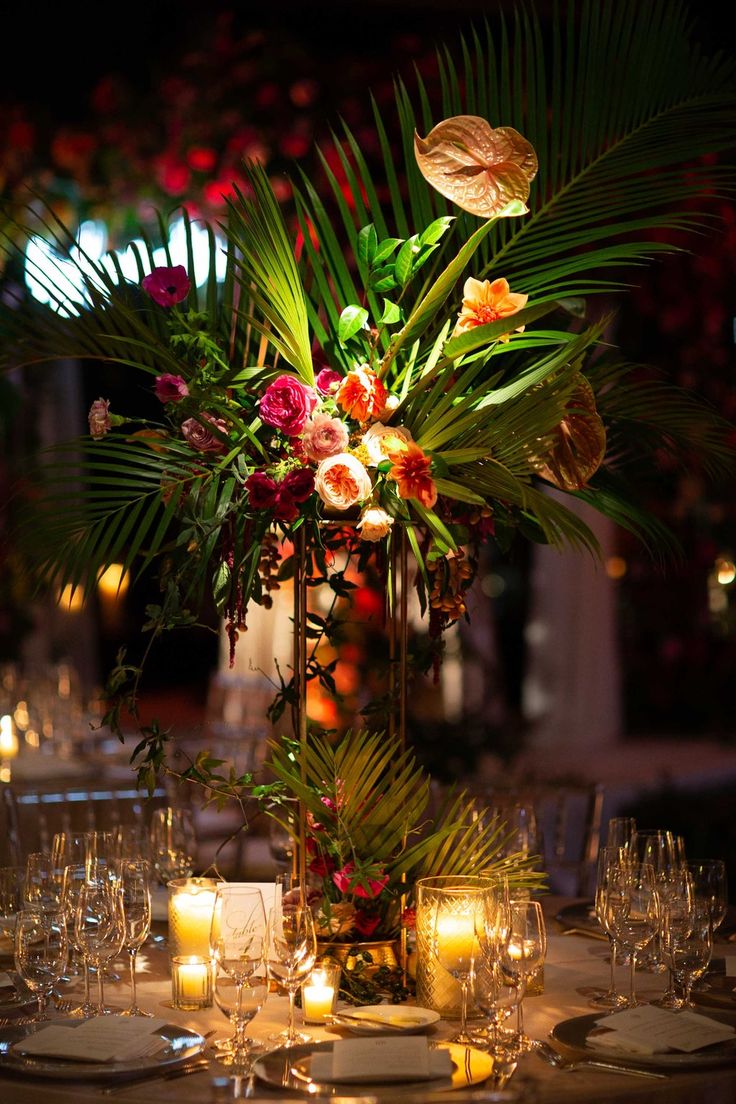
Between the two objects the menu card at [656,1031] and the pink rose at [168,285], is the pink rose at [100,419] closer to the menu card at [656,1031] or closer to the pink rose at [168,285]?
the pink rose at [168,285]

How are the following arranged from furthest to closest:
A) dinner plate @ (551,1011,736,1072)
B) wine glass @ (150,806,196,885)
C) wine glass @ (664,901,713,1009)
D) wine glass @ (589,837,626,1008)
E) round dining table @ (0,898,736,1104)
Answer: wine glass @ (150,806,196,885), wine glass @ (589,837,626,1008), wine glass @ (664,901,713,1009), dinner plate @ (551,1011,736,1072), round dining table @ (0,898,736,1104)

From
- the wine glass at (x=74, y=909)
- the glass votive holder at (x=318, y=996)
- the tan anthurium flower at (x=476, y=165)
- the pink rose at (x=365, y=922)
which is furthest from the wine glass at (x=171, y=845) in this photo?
the tan anthurium flower at (x=476, y=165)

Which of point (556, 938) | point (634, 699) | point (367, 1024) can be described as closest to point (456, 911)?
point (367, 1024)

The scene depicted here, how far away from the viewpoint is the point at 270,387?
2213mm

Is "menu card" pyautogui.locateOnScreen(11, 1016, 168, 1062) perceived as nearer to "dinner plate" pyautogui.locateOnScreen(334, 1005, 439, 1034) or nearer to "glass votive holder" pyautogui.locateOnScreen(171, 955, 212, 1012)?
"glass votive holder" pyautogui.locateOnScreen(171, 955, 212, 1012)

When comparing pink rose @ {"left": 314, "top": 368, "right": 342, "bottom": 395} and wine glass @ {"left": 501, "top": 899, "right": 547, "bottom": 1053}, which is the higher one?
pink rose @ {"left": 314, "top": 368, "right": 342, "bottom": 395}

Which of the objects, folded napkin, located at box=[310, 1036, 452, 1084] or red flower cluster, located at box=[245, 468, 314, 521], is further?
red flower cluster, located at box=[245, 468, 314, 521]

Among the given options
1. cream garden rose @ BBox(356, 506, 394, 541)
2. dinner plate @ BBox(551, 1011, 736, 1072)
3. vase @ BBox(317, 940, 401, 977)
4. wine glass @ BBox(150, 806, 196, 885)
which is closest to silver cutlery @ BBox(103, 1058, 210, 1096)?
vase @ BBox(317, 940, 401, 977)

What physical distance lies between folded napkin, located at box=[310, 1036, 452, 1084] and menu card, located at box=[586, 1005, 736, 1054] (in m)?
0.25

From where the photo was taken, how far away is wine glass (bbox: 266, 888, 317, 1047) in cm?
201

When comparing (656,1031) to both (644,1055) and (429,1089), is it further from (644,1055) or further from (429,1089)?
(429,1089)

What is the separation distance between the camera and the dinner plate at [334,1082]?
1.84 m

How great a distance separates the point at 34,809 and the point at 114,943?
1778 millimetres

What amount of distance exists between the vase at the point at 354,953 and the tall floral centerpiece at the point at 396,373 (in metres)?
0.05
